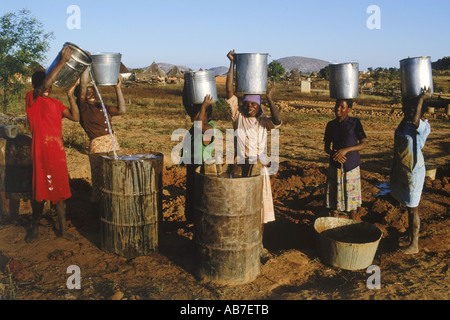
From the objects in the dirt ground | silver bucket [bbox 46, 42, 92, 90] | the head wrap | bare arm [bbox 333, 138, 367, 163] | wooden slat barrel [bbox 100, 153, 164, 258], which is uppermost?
silver bucket [bbox 46, 42, 92, 90]

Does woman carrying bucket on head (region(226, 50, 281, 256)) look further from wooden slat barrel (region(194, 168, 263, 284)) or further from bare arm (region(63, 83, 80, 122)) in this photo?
bare arm (region(63, 83, 80, 122))

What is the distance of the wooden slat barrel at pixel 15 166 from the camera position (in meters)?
4.52

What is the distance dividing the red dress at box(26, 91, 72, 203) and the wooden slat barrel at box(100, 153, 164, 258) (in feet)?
1.88

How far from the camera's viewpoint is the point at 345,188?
3.93m

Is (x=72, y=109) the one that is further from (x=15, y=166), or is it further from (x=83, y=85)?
(x=15, y=166)

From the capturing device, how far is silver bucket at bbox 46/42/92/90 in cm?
362

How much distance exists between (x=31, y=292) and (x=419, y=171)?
3628 millimetres

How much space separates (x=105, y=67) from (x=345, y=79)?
257 cm

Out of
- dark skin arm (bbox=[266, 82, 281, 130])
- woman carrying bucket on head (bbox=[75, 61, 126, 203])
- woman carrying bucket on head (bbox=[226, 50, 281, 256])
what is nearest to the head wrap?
woman carrying bucket on head (bbox=[226, 50, 281, 256])

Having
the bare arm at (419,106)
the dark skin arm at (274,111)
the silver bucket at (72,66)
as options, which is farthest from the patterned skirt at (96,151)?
the bare arm at (419,106)

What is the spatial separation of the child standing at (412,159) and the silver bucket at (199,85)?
6.38 feet

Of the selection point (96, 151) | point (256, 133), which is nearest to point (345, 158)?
point (256, 133)
